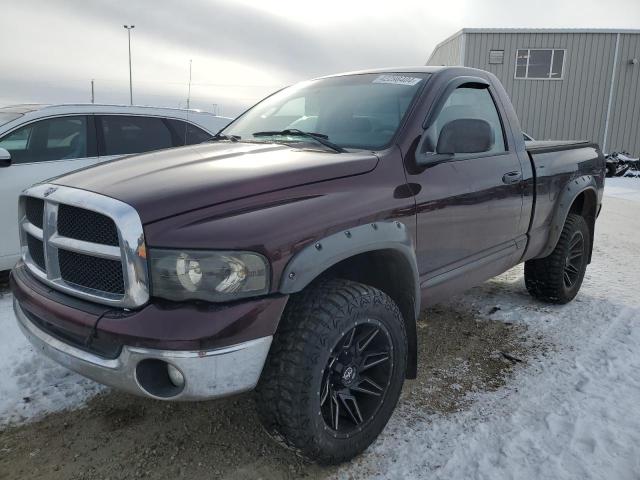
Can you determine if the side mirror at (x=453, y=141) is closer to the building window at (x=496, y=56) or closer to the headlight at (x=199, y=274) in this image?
the headlight at (x=199, y=274)

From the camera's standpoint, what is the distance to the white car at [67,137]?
4.58 meters

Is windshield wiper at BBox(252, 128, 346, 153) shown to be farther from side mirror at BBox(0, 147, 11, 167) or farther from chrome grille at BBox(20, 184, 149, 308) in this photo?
side mirror at BBox(0, 147, 11, 167)

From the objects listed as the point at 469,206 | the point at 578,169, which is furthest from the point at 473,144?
the point at 578,169

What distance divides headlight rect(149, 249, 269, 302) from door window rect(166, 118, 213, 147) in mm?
4049

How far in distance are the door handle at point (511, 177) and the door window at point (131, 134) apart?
12.2ft

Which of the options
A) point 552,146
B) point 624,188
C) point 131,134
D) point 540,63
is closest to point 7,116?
point 131,134

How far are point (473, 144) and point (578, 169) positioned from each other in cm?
197

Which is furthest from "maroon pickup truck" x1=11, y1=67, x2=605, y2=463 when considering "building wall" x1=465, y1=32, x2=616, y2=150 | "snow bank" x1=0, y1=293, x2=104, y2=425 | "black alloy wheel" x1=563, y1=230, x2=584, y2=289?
"building wall" x1=465, y1=32, x2=616, y2=150

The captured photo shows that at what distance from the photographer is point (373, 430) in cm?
248

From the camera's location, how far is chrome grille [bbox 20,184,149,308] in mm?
1948

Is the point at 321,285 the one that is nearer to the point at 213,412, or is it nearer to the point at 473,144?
the point at 213,412

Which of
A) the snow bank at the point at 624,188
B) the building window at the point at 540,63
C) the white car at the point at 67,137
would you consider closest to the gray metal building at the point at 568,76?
the building window at the point at 540,63

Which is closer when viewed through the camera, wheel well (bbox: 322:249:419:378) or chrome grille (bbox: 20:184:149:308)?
chrome grille (bbox: 20:184:149:308)

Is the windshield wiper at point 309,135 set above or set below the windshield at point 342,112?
below
